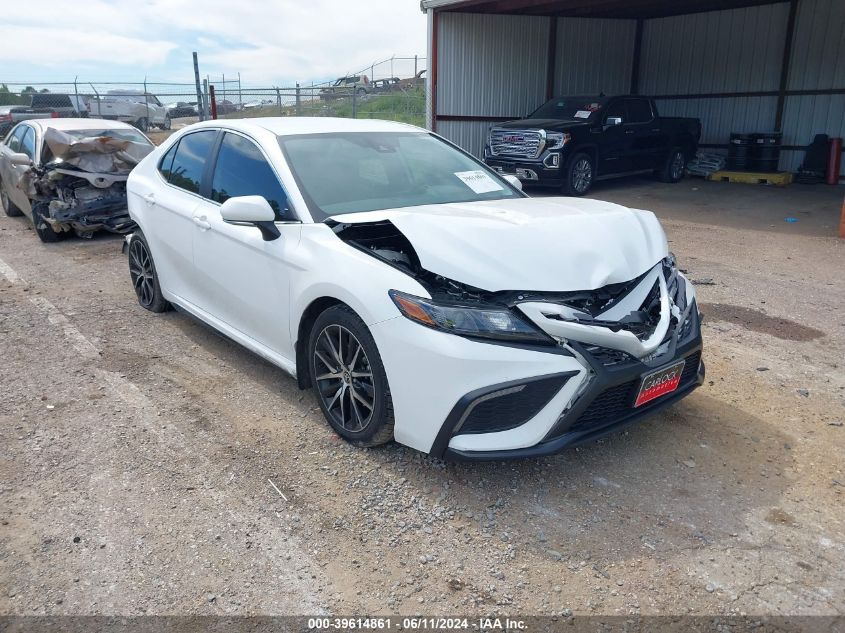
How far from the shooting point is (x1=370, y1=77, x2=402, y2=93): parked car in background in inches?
1087

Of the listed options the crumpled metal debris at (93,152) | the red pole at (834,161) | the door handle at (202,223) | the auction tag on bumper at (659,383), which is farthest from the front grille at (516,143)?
the auction tag on bumper at (659,383)

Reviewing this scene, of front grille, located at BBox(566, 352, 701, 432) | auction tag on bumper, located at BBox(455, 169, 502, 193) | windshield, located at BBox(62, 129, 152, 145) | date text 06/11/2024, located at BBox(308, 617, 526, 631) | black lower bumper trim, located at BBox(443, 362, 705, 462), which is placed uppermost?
windshield, located at BBox(62, 129, 152, 145)

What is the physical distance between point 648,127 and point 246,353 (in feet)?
38.1

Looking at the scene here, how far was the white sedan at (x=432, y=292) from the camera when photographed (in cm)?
292

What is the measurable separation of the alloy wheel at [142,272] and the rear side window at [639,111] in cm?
1064

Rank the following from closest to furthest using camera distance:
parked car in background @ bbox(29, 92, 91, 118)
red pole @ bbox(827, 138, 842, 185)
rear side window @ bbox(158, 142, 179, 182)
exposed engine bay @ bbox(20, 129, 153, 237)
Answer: rear side window @ bbox(158, 142, 179, 182)
exposed engine bay @ bbox(20, 129, 153, 237)
red pole @ bbox(827, 138, 842, 185)
parked car in background @ bbox(29, 92, 91, 118)

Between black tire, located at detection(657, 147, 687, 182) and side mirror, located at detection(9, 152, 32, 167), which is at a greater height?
side mirror, located at detection(9, 152, 32, 167)

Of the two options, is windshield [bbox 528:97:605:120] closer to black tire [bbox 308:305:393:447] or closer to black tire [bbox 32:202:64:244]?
black tire [bbox 32:202:64:244]

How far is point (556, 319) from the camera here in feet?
9.67

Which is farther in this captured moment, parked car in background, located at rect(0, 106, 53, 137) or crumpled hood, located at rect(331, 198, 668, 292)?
parked car in background, located at rect(0, 106, 53, 137)

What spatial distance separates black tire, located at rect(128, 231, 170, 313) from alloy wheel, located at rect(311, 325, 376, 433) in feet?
8.23

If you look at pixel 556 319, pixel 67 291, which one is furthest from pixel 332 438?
pixel 67 291

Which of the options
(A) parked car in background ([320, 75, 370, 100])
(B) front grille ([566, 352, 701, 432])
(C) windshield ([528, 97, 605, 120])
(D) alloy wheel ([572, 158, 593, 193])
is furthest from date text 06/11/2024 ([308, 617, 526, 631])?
(A) parked car in background ([320, 75, 370, 100])

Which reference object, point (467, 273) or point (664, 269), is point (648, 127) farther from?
point (467, 273)
